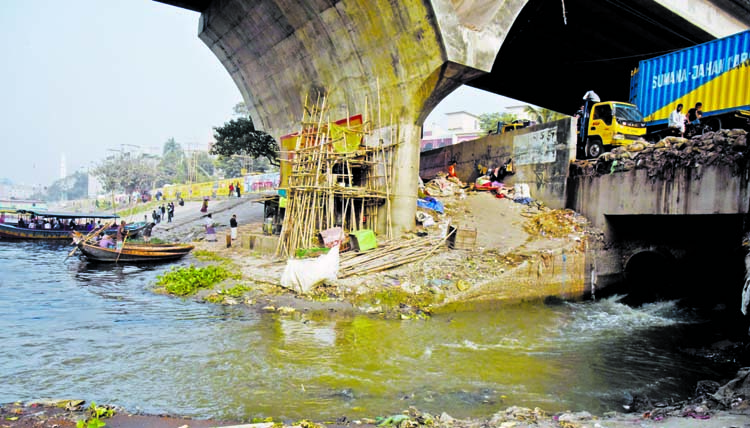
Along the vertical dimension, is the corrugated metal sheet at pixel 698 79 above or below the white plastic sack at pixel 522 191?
above

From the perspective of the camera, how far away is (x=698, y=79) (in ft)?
53.4

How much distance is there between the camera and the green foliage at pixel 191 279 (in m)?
13.4

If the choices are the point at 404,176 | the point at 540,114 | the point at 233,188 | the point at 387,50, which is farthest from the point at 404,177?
the point at 233,188

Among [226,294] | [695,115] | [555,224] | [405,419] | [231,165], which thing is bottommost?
[226,294]

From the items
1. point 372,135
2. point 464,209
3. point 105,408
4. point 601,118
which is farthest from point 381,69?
point 105,408

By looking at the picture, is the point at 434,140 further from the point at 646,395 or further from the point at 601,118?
the point at 646,395

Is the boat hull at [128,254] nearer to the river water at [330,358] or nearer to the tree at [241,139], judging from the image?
the river water at [330,358]

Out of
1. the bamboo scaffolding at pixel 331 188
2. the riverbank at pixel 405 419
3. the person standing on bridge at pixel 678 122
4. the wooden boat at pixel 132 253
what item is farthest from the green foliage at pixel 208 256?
the person standing on bridge at pixel 678 122

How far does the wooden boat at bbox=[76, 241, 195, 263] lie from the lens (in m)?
18.5

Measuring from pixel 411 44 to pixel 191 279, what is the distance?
Answer: 392 inches

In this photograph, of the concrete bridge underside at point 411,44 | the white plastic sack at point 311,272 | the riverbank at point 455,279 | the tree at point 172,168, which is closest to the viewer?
the riverbank at point 455,279

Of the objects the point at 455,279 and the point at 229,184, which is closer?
the point at 455,279

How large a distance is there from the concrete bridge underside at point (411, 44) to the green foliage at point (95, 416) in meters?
11.2

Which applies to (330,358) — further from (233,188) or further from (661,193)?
(233,188)
